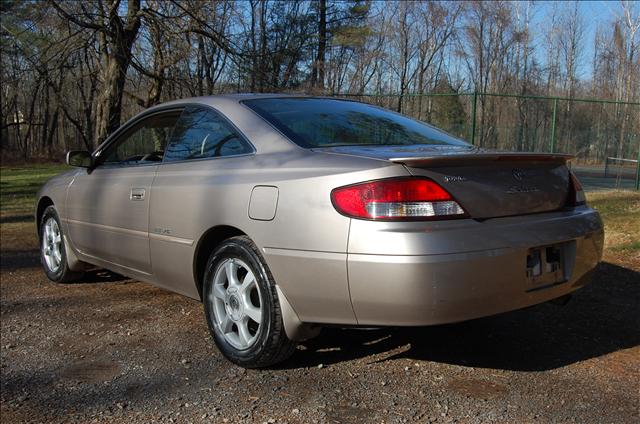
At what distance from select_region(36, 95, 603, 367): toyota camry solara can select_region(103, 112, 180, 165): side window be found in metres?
0.27

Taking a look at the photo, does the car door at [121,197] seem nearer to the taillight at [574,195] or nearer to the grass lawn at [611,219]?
the taillight at [574,195]

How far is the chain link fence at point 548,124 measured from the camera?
1161 cm

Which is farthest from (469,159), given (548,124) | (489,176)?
(548,124)

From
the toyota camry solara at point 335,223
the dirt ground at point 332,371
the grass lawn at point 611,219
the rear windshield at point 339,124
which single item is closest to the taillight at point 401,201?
the toyota camry solara at point 335,223

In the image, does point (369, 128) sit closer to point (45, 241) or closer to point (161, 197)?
point (161, 197)

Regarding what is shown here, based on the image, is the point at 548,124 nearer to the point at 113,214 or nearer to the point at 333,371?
the point at 113,214

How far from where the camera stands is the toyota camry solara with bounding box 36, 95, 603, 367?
8.65ft

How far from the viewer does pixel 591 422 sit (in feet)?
8.52

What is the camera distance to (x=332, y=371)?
3201 mm

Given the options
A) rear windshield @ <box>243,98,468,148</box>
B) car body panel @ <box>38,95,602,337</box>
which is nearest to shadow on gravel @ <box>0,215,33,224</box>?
car body panel @ <box>38,95,602,337</box>

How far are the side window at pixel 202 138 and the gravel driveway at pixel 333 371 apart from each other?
1213mm

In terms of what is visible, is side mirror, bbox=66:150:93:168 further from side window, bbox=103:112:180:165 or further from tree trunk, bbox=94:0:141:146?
tree trunk, bbox=94:0:141:146

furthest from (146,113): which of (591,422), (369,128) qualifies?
(591,422)

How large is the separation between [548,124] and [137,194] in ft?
34.4
